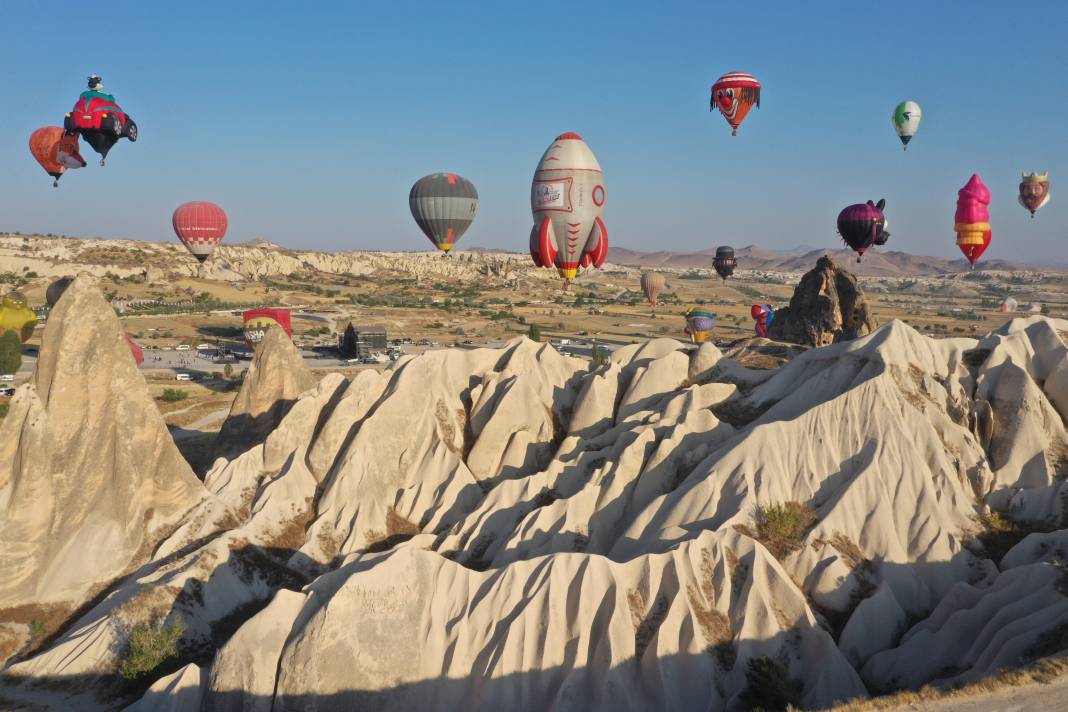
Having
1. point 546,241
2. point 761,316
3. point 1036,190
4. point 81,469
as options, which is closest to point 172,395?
point 546,241

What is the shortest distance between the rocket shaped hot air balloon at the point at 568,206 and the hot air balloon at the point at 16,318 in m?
59.2

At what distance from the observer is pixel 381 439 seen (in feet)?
126

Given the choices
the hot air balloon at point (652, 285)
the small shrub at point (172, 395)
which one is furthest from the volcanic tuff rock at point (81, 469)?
the hot air balloon at point (652, 285)

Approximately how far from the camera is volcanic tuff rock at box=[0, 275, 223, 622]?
31.8 m

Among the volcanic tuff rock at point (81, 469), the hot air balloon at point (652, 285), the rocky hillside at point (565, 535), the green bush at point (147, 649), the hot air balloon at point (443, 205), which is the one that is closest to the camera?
the rocky hillside at point (565, 535)

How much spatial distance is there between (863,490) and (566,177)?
3300cm

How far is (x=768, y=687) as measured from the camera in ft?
74.5

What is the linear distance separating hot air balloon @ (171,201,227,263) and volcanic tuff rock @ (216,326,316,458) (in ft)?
185

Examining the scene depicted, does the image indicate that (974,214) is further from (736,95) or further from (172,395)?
(172,395)

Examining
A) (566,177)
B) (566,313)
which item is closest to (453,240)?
(566,177)

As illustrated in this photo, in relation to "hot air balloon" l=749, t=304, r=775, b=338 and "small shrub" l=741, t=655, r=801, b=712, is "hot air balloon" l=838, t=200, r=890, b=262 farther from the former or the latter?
"small shrub" l=741, t=655, r=801, b=712

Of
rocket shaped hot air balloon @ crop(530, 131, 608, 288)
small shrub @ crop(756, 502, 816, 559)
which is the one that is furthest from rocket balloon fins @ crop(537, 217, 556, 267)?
small shrub @ crop(756, 502, 816, 559)

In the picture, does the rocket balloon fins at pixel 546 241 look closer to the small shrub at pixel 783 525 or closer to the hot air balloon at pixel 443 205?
the hot air balloon at pixel 443 205

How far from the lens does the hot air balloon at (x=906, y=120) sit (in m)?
86.4
